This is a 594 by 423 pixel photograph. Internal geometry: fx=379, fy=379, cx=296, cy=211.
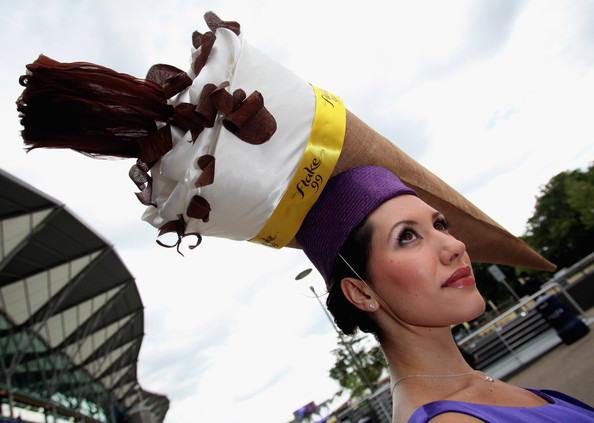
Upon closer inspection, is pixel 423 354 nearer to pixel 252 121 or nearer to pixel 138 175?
pixel 252 121

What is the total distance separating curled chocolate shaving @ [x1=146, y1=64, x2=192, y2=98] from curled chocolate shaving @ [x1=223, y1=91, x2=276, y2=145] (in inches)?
10.0

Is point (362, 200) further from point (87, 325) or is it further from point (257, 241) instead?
point (87, 325)

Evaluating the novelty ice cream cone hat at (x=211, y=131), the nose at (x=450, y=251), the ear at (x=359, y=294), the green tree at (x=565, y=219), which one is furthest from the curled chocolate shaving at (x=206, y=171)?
the green tree at (x=565, y=219)

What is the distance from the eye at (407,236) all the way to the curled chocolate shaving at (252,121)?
2.38ft

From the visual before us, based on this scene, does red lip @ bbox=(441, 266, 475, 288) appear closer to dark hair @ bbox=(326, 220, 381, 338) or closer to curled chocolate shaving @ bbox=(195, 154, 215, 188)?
dark hair @ bbox=(326, 220, 381, 338)

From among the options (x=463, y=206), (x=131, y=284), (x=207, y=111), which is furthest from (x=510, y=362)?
(x=131, y=284)

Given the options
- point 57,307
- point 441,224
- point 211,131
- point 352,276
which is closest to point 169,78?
point 211,131

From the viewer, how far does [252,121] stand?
4.68 ft

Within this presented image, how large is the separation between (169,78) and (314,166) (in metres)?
0.68

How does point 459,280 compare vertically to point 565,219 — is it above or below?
below

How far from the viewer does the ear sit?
69.7 inches

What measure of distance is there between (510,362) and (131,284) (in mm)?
22345

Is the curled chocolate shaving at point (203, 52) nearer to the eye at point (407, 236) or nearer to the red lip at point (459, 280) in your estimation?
the eye at point (407, 236)

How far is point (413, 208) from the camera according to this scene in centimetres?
171
